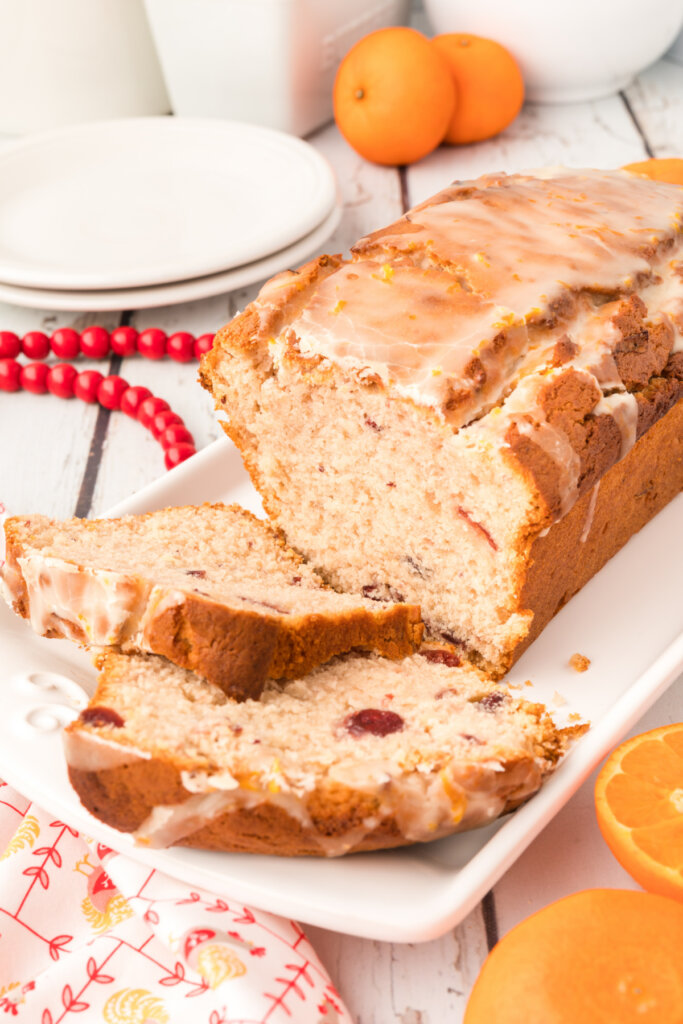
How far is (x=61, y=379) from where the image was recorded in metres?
3.61

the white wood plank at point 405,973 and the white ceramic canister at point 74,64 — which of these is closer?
the white wood plank at point 405,973

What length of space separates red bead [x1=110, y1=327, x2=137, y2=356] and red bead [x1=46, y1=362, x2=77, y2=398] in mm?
202

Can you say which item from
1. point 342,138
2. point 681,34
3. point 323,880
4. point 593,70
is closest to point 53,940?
point 323,880

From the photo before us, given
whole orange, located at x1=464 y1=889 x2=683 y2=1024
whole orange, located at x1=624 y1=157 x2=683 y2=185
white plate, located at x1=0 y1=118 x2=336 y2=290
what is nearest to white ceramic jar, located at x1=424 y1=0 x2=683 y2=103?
white plate, located at x1=0 y1=118 x2=336 y2=290

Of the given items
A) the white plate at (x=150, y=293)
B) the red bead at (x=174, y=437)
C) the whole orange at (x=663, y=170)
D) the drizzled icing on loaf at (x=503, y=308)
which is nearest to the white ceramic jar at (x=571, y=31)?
the whole orange at (x=663, y=170)

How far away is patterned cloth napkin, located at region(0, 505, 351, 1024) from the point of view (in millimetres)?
1781

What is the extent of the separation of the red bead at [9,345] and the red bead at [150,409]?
0.56m

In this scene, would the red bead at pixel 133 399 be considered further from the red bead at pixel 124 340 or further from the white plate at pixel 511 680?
the white plate at pixel 511 680

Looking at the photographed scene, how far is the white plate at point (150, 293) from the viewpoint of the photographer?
12.2 ft

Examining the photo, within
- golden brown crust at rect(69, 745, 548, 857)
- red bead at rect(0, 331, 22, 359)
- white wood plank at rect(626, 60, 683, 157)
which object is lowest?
red bead at rect(0, 331, 22, 359)

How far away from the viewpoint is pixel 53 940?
2010 millimetres

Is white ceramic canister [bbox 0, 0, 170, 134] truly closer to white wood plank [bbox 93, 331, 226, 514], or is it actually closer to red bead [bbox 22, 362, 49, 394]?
white wood plank [bbox 93, 331, 226, 514]

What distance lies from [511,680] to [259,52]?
3318 mm

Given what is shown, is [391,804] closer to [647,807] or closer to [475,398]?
[647,807]
